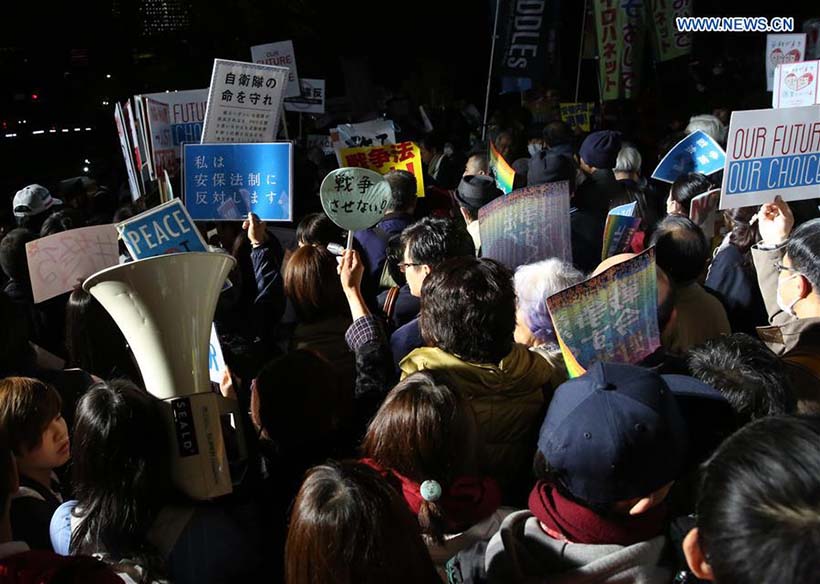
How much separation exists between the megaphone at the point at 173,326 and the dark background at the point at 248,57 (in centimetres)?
1102

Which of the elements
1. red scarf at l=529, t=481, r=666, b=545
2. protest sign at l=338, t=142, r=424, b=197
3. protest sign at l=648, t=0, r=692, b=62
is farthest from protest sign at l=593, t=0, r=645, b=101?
red scarf at l=529, t=481, r=666, b=545

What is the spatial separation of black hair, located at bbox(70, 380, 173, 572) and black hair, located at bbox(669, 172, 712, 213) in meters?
3.50

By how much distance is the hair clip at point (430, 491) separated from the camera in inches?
75.7

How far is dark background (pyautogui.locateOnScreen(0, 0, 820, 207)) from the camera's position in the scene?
47.0 feet

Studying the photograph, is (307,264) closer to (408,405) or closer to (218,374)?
(218,374)

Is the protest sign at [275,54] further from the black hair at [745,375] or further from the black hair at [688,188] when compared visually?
the black hair at [745,375]

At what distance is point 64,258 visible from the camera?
3633 mm

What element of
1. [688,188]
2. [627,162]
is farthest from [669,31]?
[688,188]

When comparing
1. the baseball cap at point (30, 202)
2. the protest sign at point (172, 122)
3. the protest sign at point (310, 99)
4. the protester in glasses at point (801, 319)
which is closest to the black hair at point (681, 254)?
the protester in glasses at point (801, 319)

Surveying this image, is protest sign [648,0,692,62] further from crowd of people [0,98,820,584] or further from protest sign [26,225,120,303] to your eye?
protest sign [26,225,120,303]

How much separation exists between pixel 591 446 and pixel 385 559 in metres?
0.49

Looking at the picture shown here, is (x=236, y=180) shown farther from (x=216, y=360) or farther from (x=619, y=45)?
(x=619, y=45)

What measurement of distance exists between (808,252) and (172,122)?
416 centimetres

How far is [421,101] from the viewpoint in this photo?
55.6 ft
